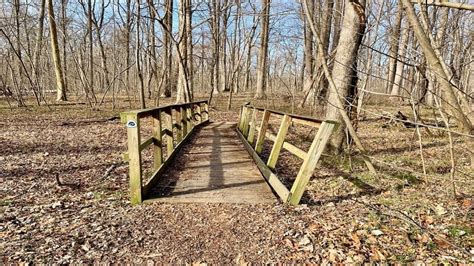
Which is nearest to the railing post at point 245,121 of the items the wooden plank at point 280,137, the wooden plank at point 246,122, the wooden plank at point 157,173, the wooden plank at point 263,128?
the wooden plank at point 246,122

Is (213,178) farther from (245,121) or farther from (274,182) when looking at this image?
(245,121)

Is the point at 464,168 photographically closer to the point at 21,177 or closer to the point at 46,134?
the point at 21,177

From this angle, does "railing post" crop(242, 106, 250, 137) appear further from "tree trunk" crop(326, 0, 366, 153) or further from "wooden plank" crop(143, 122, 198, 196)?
"tree trunk" crop(326, 0, 366, 153)

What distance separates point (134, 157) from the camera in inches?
164

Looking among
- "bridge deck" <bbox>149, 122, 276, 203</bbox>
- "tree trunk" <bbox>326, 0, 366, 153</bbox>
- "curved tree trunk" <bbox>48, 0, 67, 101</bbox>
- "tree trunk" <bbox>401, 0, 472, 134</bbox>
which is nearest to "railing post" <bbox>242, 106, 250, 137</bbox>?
"bridge deck" <bbox>149, 122, 276, 203</bbox>

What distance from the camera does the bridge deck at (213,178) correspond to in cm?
452

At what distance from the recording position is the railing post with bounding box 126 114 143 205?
4102 mm

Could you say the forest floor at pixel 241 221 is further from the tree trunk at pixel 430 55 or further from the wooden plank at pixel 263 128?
the wooden plank at pixel 263 128

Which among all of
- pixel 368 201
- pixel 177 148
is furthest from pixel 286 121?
pixel 177 148

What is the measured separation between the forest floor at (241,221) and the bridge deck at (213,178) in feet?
1.09

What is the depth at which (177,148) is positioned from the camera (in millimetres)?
7367

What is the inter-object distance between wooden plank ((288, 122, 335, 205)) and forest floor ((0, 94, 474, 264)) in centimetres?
19

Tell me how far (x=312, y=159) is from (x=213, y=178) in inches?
79.2

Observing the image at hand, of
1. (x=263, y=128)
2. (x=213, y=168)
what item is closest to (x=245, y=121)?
(x=263, y=128)
